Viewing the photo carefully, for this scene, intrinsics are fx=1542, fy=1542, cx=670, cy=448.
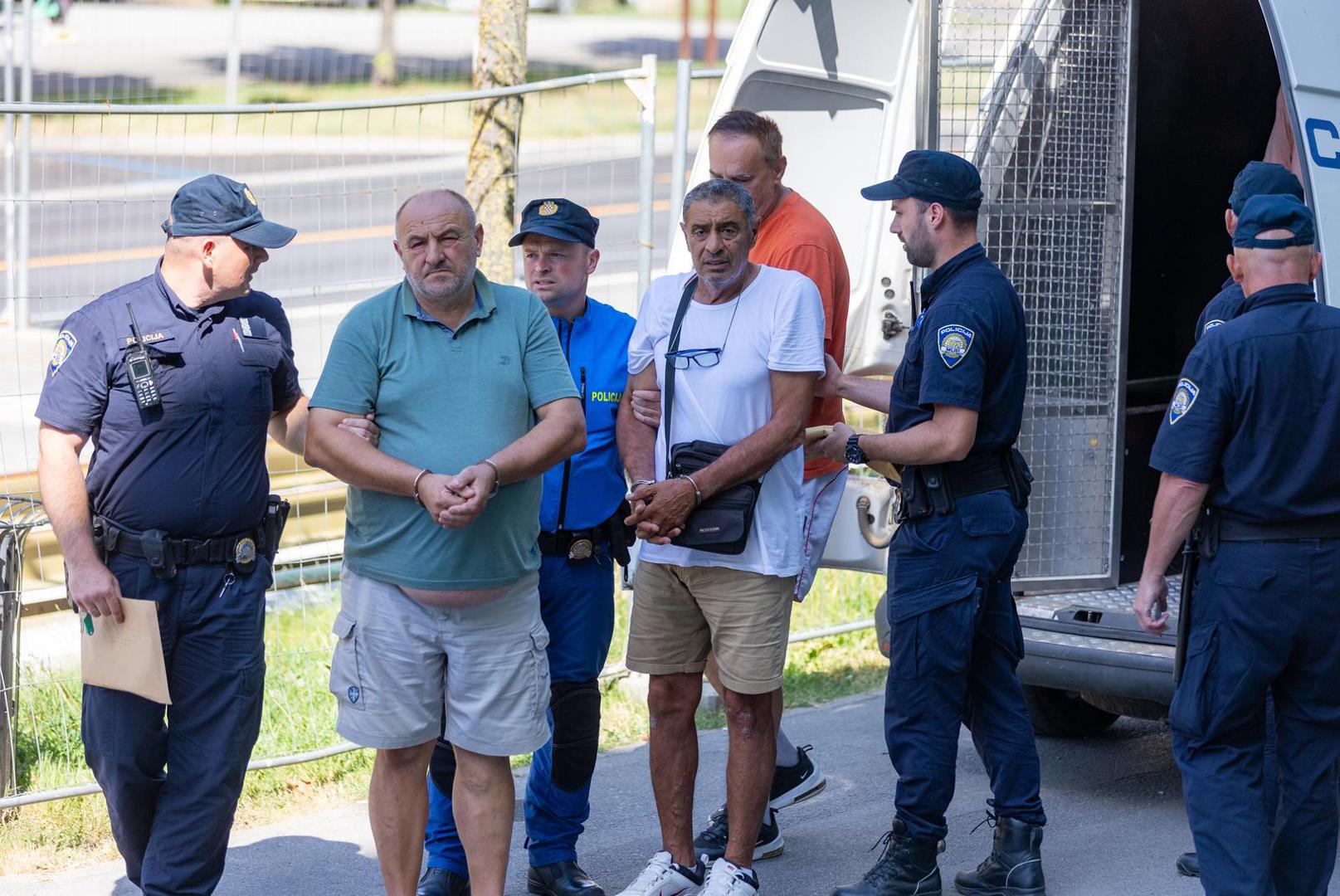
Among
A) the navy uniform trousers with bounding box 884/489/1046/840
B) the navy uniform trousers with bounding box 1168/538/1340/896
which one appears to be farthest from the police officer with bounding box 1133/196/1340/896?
the navy uniform trousers with bounding box 884/489/1046/840

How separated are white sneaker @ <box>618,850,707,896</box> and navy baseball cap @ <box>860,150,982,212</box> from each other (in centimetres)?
195

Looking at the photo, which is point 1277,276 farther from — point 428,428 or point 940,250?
point 428,428

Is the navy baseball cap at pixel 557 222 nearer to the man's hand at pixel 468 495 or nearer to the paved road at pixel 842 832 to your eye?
the man's hand at pixel 468 495

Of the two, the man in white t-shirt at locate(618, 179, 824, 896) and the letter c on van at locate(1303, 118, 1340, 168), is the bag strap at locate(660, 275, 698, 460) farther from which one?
the letter c on van at locate(1303, 118, 1340, 168)

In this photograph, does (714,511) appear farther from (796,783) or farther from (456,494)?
(796,783)

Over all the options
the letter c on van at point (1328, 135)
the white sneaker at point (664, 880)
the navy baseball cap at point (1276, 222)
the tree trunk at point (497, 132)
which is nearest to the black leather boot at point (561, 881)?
the white sneaker at point (664, 880)

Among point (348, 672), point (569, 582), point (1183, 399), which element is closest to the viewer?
point (1183, 399)

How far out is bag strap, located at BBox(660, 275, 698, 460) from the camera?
4.20m

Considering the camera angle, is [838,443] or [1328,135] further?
[1328,135]

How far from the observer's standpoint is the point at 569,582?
434 cm

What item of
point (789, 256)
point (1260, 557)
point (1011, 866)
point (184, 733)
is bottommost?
point (1011, 866)

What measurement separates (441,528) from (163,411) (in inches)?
29.5

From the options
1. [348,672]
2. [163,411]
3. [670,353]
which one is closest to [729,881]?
[348,672]

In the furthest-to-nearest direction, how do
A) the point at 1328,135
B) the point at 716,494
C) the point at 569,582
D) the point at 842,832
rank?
1. the point at 842,832
2. the point at 1328,135
3. the point at 569,582
4. the point at 716,494
